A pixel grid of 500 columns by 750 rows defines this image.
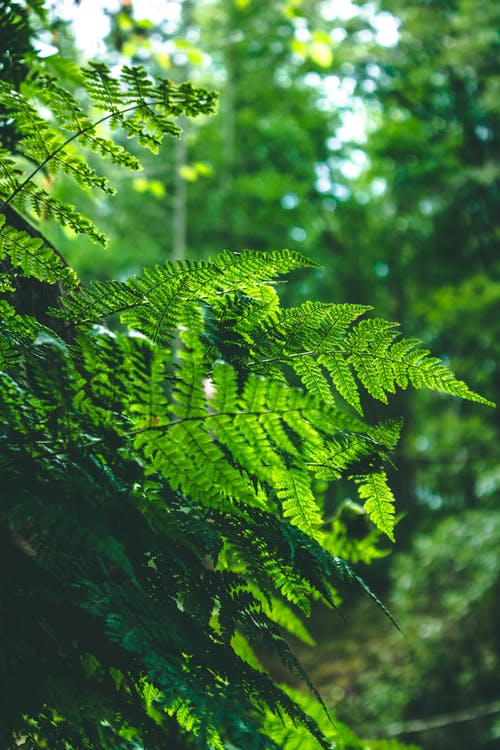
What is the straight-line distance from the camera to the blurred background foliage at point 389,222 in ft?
24.1

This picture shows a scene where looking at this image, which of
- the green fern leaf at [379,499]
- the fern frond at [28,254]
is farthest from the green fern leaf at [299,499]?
the fern frond at [28,254]

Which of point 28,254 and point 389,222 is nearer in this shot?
point 28,254

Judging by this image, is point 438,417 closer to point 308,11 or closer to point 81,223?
point 308,11

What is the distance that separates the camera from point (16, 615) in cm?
79

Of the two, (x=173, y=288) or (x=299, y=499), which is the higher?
(x=173, y=288)

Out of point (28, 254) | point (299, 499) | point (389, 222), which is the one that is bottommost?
point (299, 499)

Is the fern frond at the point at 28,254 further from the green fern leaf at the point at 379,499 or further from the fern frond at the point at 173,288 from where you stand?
the green fern leaf at the point at 379,499

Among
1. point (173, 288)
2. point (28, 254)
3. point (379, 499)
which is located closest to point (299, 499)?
point (379, 499)

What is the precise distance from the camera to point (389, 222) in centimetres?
1529

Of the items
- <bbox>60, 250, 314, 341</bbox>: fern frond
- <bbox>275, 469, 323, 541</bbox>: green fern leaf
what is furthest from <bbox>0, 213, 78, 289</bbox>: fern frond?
<bbox>275, 469, 323, 541</bbox>: green fern leaf

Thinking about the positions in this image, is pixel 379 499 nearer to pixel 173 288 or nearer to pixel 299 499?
pixel 299 499

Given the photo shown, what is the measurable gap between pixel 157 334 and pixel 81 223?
22 cm

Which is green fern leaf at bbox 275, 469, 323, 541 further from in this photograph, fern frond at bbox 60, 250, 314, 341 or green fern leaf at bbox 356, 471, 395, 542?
fern frond at bbox 60, 250, 314, 341

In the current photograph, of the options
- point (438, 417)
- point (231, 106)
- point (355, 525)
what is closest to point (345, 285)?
point (438, 417)
